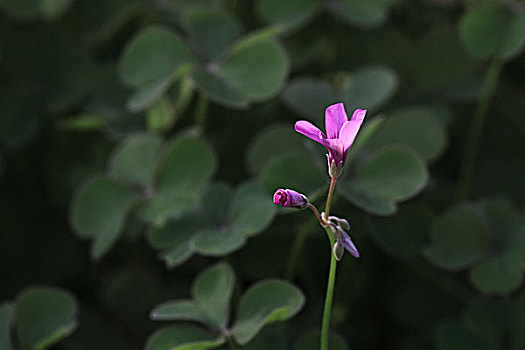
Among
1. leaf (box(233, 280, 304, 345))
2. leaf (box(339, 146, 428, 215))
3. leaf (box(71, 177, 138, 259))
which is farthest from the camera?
leaf (box(71, 177, 138, 259))

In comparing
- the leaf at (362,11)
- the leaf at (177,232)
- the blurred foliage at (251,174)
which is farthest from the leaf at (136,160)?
the leaf at (362,11)

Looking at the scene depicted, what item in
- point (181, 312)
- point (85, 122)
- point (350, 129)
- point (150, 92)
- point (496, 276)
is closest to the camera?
point (350, 129)

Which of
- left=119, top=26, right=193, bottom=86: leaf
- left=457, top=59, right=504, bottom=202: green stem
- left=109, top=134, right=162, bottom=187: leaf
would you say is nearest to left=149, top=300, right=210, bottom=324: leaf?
left=109, top=134, right=162, bottom=187: leaf

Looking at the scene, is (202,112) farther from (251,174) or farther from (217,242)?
(217,242)

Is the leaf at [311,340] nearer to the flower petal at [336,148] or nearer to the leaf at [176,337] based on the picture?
the leaf at [176,337]

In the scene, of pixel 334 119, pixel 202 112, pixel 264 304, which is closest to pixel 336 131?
pixel 334 119

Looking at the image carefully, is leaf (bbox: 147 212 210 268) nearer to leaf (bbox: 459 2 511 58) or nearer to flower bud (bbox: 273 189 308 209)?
flower bud (bbox: 273 189 308 209)
